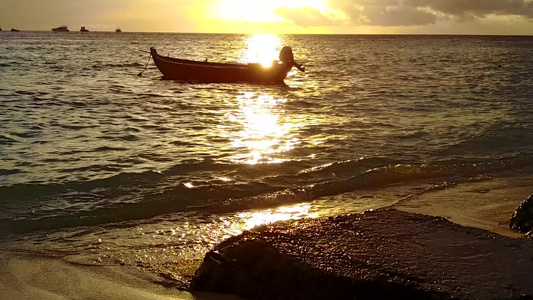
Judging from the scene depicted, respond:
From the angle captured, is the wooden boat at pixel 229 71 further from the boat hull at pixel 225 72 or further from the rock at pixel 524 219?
the rock at pixel 524 219

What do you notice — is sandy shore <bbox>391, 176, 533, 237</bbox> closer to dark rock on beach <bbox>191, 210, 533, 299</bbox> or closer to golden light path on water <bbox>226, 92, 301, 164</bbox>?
dark rock on beach <bbox>191, 210, 533, 299</bbox>

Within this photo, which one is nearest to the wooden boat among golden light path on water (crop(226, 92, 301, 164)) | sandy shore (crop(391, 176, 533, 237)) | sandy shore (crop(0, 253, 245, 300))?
golden light path on water (crop(226, 92, 301, 164))

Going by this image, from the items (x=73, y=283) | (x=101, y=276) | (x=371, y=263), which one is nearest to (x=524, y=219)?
(x=371, y=263)

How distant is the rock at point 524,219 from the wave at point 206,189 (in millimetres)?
2769

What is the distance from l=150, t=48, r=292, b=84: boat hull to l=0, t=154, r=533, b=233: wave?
1839 centimetres

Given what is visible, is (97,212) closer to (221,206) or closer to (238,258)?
(221,206)

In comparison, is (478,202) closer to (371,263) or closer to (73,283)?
(371,263)

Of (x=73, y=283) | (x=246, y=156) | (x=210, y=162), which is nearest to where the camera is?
(x=73, y=283)

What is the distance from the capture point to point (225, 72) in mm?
27391

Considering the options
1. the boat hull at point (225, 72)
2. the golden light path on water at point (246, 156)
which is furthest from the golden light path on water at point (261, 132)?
the boat hull at point (225, 72)

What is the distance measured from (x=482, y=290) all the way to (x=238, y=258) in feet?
5.95

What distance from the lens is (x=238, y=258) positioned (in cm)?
418

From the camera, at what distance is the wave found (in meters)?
6.80

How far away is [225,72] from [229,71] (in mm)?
217
